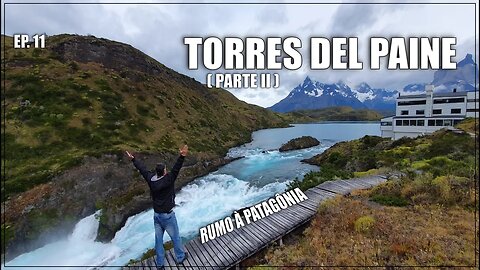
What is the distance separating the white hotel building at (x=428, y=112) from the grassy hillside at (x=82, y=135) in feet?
132

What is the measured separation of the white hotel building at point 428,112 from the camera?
5001cm

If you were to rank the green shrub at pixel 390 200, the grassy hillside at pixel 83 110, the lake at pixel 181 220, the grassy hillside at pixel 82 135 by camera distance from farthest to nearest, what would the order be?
1. the grassy hillside at pixel 83 110
2. the grassy hillside at pixel 82 135
3. the lake at pixel 181 220
4. the green shrub at pixel 390 200

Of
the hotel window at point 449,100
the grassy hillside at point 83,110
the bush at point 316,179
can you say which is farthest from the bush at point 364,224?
the hotel window at point 449,100

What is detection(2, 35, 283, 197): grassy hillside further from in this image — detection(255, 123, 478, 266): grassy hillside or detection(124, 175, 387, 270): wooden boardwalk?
detection(255, 123, 478, 266): grassy hillside

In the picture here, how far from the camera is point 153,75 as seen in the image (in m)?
78.8

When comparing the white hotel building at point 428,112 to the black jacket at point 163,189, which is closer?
the black jacket at point 163,189

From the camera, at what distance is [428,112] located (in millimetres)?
57594

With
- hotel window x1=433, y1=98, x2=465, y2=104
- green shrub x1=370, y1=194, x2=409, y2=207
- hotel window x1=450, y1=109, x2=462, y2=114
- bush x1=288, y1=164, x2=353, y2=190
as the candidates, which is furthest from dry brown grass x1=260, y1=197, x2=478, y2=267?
hotel window x1=433, y1=98, x2=465, y2=104

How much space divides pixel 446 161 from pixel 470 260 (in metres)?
15.6

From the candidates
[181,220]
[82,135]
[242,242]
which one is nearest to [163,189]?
[242,242]

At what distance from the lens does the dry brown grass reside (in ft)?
27.2

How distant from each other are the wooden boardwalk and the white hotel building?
159 ft

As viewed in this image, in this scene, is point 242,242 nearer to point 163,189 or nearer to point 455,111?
point 163,189

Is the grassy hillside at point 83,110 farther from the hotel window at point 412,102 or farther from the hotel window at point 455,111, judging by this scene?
the hotel window at point 455,111
